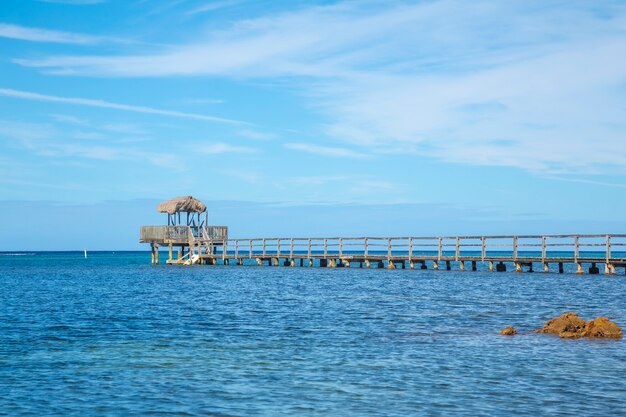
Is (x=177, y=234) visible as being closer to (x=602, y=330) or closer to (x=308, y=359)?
(x=602, y=330)

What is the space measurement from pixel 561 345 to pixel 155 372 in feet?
30.0

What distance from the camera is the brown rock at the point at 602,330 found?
752 inches

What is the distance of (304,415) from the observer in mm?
11789

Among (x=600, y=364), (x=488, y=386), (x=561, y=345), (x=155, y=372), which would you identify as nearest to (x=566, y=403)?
(x=488, y=386)

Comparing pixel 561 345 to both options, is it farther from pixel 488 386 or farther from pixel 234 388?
pixel 234 388

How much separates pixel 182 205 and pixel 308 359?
1973 inches

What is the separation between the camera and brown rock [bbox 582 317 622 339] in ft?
62.7

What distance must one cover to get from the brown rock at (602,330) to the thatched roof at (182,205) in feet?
160

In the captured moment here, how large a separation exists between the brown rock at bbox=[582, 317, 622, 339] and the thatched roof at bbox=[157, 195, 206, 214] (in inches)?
1921

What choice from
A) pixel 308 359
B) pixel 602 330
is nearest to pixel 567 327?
pixel 602 330

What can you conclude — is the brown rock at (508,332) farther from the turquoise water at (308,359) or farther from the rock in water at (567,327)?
the rock in water at (567,327)

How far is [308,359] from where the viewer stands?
54.2 feet

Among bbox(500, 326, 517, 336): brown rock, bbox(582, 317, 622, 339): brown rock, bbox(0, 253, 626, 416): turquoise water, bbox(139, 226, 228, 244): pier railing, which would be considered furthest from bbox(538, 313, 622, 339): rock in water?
bbox(139, 226, 228, 244): pier railing

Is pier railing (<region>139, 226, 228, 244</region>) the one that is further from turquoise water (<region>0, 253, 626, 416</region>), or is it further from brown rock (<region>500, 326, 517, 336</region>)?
brown rock (<region>500, 326, 517, 336</region>)
